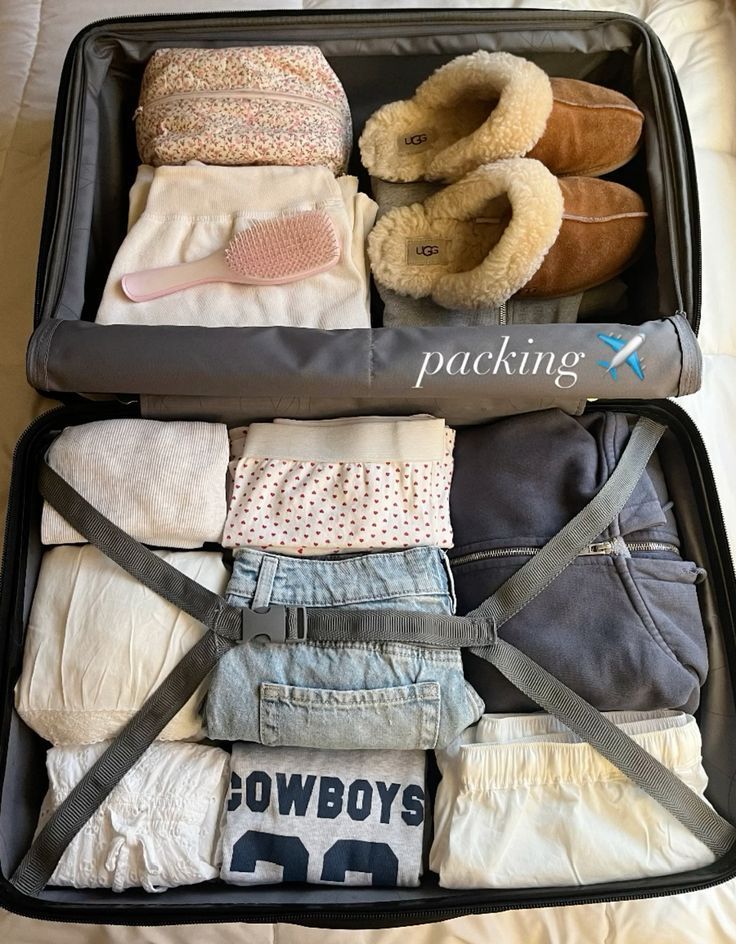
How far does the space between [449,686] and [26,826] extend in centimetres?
47

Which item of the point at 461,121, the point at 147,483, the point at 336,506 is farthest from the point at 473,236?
the point at 147,483

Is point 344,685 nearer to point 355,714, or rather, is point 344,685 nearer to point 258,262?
point 355,714

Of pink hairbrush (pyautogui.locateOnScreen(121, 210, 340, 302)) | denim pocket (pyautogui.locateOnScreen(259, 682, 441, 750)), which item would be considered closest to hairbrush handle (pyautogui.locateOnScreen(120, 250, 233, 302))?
pink hairbrush (pyautogui.locateOnScreen(121, 210, 340, 302))

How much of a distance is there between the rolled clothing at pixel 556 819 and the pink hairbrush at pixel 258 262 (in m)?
0.56

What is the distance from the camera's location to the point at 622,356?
78 centimetres

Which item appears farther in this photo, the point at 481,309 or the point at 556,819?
the point at 481,309

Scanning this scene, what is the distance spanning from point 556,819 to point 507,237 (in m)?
0.61

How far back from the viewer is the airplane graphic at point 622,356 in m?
0.78

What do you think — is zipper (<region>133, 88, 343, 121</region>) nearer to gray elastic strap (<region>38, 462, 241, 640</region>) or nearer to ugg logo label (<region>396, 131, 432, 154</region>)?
ugg logo label (<region>396, 131, 432, 154</region>)

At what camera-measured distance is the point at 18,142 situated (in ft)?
3.76

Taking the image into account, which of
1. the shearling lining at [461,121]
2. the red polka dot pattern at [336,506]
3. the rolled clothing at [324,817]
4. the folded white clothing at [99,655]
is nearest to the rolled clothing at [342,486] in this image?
the red polka dot pattern at [336,506]

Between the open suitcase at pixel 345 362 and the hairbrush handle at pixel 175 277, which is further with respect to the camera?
the hairbrush handle at pixel 175 277

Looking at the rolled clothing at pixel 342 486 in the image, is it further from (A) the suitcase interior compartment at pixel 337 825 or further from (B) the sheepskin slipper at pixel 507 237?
(B) the sheepskin slipper at pixel 507 237

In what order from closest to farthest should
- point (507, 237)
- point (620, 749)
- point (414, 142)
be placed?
1. point (620, 749)
2. point (507, 237)
3. point (414, 142)
